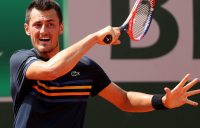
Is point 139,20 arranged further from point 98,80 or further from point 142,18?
point 98,80

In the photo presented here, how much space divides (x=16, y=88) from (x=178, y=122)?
2148 mm

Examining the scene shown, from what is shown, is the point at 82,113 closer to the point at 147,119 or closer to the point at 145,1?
the point at 145,1

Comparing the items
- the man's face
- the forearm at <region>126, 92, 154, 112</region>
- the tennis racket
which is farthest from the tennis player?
the tennis racket

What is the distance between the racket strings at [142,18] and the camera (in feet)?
11.5

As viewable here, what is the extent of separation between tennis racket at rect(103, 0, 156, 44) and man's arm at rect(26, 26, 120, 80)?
38cm

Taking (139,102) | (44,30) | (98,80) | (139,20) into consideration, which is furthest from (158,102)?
(44,30)

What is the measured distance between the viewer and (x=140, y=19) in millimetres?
3605

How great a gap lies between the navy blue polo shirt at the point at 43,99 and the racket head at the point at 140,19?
48 cm

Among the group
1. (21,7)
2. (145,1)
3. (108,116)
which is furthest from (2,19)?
(145,1)

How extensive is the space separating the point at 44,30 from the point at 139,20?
719 millimetres

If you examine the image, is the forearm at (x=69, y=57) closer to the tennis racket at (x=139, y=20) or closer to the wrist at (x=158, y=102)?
the tennis racket at (x=139, y=20)

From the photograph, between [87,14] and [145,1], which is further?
[87,14]

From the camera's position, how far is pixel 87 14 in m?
4.81

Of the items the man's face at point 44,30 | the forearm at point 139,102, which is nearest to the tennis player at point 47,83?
the man's face at point 44,30
